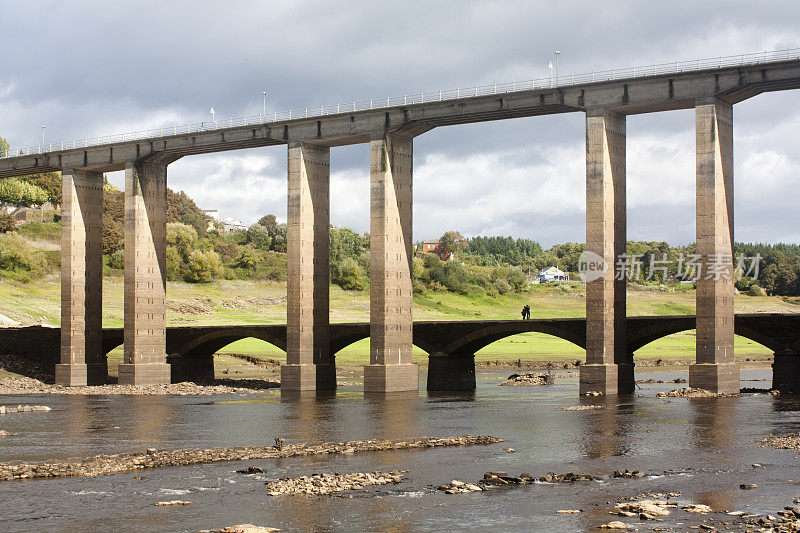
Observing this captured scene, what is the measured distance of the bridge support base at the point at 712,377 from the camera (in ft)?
225

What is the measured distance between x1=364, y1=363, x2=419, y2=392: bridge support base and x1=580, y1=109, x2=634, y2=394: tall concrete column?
16218 millimetres

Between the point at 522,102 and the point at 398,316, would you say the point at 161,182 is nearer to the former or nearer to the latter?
the point at 398,316

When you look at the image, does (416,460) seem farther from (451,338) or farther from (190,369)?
(190,369)

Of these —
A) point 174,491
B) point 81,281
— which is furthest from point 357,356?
point 174,491

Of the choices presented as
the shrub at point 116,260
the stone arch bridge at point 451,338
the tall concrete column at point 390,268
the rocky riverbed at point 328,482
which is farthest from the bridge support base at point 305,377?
the shrub at point 116,260

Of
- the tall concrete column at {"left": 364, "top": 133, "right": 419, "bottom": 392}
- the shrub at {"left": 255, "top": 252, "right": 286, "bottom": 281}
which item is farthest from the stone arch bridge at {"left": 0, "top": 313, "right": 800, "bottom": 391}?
the shrub at {"left": 255, "top": 252, "right": 286, "bottom": 281}

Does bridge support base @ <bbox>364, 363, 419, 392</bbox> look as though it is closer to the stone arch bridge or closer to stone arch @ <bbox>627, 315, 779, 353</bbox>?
the stone arch bridge

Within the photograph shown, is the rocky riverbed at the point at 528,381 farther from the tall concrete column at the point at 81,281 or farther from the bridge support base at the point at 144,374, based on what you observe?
the tall concrete column at the point at 81,281

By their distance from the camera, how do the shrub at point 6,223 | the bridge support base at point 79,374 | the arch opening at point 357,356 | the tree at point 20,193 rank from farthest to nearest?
the tree at point 20,193 → the shrub at point 6,223 → the arch opening at point 357,356 → the bridge support base at point 79,374

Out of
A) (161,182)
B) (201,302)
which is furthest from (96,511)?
(201,302)

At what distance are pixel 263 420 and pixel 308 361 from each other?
28386 mm

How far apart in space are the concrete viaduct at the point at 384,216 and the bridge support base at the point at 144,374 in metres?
0.14

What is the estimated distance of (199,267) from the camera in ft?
552

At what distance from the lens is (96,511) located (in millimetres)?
29547
